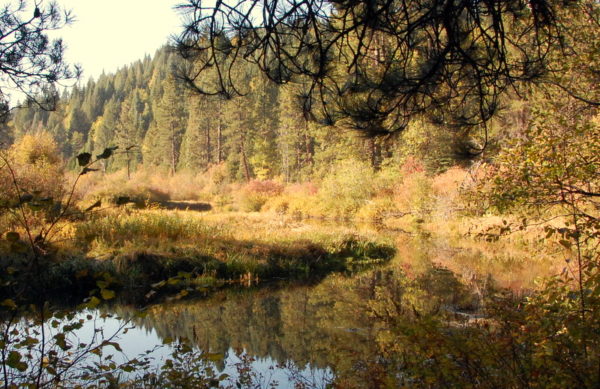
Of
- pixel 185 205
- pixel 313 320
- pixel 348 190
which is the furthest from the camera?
pixel 185 205

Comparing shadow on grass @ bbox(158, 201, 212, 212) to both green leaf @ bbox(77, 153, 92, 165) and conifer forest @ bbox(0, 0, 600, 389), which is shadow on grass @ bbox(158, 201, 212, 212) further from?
green leaf @ bbox(77, 153, 92, 165)

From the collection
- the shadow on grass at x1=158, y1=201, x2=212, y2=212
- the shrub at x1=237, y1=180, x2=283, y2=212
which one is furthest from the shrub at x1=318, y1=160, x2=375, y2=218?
the shadow on grass at x1=158, y1=201, x2=212, y2=212

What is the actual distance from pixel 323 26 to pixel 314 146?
40.2 meters

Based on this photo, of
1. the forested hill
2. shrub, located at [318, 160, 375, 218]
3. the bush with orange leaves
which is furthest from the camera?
the forested hill

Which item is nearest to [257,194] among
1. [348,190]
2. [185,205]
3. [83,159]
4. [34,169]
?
[185,205]

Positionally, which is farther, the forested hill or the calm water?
the forested hill

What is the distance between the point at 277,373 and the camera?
19.9 ft

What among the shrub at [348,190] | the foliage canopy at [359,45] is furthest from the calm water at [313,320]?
the shrub at [348,190]

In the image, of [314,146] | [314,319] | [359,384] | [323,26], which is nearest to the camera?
[323,26]

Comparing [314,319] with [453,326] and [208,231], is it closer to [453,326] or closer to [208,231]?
[453,326]

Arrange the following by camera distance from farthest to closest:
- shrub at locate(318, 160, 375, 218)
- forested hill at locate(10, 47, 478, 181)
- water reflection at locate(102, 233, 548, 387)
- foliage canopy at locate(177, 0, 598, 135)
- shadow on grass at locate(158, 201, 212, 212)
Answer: forested hill at locate(10, 47, 478, 181), shadow on grass at locate(158, 201, 212, 212), shrub at locate(318, 160, 375, 218), water reflection at locate(102, 233, 548, 387), foliage canopy at locate(177, 0, 598, 135)

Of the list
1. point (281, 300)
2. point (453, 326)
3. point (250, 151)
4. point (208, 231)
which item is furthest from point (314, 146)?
point (453, 326)

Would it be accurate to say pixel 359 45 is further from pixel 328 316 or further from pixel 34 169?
pixel 34 169

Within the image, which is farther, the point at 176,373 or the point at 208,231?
the point at 208,231
